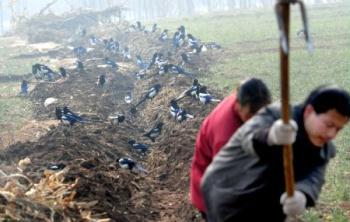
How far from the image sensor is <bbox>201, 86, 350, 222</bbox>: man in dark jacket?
3.84 meters

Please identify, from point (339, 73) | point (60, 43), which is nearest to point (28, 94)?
point (339, 73)

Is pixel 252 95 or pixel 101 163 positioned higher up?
pixel 252 95

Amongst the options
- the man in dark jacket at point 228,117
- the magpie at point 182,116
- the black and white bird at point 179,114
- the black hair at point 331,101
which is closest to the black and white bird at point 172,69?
the black and white bird at point 179,114

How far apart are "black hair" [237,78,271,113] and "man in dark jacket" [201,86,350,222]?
41cm

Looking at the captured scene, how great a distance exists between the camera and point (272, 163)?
3930 millimetres

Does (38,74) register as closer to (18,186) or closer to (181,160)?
(181,160)

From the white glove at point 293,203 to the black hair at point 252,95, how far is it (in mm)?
876

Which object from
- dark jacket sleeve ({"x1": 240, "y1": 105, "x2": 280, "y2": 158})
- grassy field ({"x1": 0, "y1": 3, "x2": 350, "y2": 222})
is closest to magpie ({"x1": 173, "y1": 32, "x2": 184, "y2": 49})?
grassy field ({"x1": 0, "y1": 3, "x2": 350, "y2": 222})

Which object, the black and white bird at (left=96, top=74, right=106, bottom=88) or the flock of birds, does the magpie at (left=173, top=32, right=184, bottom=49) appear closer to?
the flock of birds

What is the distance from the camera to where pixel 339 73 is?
1906 centimetres

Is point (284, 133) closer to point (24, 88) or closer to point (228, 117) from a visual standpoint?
point (228, 117)

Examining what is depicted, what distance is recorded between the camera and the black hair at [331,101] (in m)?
3.83

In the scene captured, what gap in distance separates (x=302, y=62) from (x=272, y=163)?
1857cm

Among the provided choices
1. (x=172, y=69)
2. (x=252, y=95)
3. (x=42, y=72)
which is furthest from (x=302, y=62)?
(x=252, y=95)
